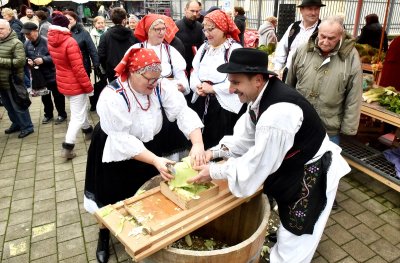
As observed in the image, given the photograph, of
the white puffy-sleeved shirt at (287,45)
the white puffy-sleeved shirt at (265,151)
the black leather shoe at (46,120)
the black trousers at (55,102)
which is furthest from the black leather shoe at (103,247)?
the black leather shoe at (46,120)

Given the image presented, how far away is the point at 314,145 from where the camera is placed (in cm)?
210

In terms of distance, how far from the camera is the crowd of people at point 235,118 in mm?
1963

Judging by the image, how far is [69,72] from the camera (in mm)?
4828

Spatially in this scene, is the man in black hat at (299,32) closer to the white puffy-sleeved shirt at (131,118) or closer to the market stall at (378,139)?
the market stall at (378,139)

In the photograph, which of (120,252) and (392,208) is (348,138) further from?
(120,252)

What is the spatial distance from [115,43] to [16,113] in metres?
2.23

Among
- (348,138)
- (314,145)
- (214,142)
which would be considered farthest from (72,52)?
(348,138)

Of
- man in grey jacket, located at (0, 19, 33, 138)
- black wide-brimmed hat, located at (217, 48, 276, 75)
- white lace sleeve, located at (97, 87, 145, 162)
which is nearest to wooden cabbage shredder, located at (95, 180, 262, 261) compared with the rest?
white lace sleeve, located at (97, 87, 145, 162)

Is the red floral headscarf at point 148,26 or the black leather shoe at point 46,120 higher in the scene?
the red floral headscarf at point 148,26

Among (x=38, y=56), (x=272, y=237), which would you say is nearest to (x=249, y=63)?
(x=272, y=237)

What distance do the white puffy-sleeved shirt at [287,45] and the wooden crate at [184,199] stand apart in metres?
2.45

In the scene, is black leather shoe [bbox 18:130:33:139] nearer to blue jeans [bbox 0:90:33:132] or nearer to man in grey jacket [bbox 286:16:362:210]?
blue jeans [bbox 0:90:33:132]

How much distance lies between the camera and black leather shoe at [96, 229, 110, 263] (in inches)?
115

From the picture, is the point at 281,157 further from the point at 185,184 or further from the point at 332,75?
the point at 332,75
